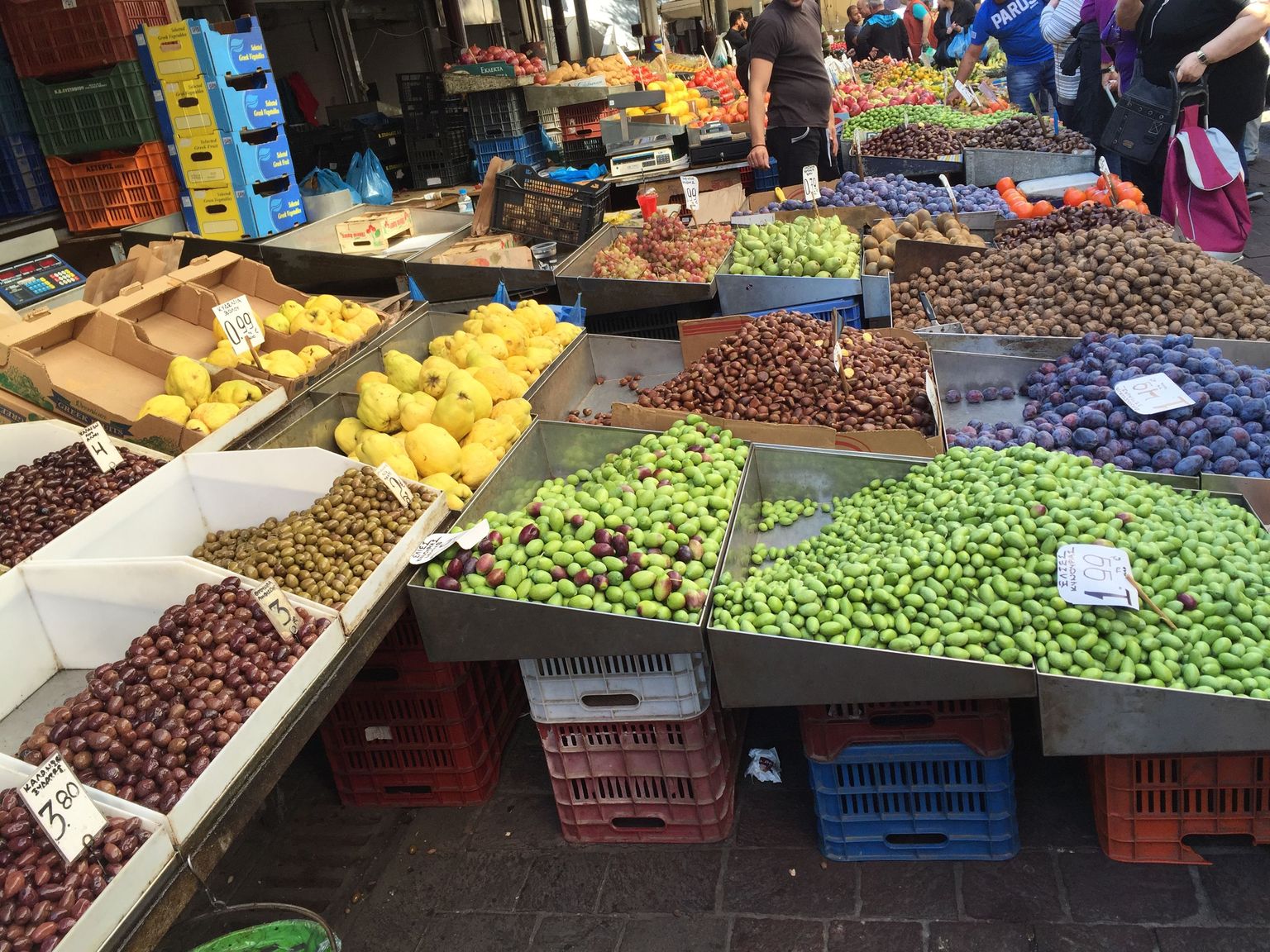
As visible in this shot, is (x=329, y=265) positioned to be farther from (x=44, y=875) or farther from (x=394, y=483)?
(x=44, y=875)

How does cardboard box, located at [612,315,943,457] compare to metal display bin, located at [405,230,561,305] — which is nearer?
cardboard box, located at [612,315,943,457]

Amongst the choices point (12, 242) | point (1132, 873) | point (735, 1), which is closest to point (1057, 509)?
point (1132, 873)

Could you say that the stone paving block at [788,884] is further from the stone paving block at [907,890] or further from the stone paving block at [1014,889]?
the stone paving block at [1014,889]

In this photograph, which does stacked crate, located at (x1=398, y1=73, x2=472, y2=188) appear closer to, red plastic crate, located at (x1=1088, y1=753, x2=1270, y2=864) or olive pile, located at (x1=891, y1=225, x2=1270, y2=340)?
olive pile, located at (x1=891, y1=225, x2=1270, y2=340)

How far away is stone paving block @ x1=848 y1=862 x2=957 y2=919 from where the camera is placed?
2592mm

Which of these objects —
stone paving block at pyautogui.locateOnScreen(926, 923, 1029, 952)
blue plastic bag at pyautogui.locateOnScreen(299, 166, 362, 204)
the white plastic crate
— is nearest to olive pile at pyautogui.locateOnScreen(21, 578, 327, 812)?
the white plastic crate

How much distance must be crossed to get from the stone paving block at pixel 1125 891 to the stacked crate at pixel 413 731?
1827mm

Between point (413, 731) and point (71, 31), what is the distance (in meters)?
5.07

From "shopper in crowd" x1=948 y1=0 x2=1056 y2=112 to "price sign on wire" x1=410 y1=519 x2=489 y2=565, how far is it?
28.8 ft

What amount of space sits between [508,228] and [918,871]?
15.1 ft

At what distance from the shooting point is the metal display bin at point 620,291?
15.9 ft

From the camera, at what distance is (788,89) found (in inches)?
262

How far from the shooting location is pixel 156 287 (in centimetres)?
425

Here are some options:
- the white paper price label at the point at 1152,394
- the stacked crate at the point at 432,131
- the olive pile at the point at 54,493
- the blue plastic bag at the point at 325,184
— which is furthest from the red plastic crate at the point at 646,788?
the stacked crate at the point at 432,131
